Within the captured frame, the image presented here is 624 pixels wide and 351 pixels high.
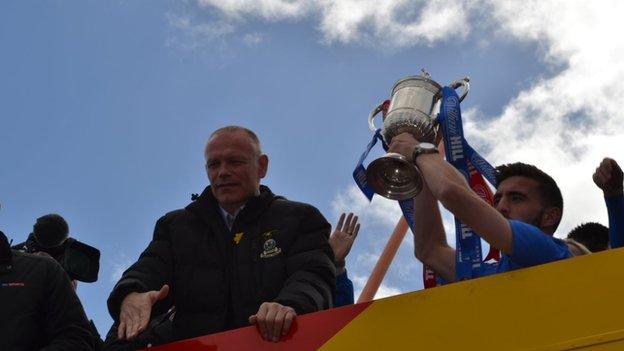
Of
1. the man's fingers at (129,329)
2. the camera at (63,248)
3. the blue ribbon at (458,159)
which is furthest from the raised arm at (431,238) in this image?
the camera at (63,248)

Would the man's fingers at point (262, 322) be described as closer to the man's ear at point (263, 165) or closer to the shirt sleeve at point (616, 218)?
the man's ear at point (263, 165)

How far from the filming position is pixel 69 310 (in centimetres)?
346

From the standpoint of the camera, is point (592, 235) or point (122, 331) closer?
point (122, 331)

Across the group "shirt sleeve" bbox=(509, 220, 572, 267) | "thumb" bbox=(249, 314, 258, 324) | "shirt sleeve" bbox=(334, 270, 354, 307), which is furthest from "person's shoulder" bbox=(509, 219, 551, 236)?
"shirt sleeve" bbox=(334, 270, 354, 307)

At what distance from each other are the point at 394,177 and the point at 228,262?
0.75 meters

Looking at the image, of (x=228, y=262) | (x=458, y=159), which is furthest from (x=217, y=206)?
(x=458, y=159)

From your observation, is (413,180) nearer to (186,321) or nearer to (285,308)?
(285,308)

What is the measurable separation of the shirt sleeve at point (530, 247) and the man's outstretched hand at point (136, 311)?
1.22m

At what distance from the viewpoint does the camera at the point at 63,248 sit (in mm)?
4098

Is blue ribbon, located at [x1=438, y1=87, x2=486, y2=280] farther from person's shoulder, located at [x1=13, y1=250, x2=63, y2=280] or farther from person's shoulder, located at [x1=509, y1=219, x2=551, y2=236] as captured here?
person's shoulder, located at [x1=13, y1=250, x2=63, y2=280]

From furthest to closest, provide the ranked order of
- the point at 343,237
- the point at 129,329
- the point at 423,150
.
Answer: the point at 343,237 < the point at 423,150 < the point at 129,329

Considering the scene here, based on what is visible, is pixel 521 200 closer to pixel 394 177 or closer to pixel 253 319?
pixel 394 177

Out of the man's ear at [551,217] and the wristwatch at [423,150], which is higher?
the man's ear at [551,217]

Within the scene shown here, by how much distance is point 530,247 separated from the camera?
8.95 ft
